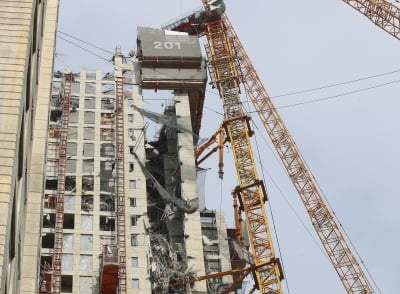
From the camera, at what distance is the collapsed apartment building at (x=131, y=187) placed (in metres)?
78.5

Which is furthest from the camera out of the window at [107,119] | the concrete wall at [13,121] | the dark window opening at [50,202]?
the window at [107,119]

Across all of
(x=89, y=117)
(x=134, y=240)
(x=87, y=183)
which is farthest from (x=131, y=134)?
(x=134, y=240)

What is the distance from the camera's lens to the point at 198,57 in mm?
100500

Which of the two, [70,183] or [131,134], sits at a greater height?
[131,134]

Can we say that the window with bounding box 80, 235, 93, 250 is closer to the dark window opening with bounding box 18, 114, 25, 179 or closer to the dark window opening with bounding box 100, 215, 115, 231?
the dark window opening with bounding box 100, 215, 115, 231

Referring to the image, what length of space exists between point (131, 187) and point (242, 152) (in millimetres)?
14448

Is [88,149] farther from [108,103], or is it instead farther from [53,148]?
[108,103]

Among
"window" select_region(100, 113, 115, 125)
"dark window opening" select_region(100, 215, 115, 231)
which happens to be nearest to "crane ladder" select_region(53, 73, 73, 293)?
"window" select_region(100, 113, 115, 125)

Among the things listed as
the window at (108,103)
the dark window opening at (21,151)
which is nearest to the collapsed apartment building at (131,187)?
the window at (108,103)

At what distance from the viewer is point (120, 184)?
85.4 m

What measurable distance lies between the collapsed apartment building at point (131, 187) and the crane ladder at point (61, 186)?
11cm

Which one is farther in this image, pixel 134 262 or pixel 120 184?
pixel 120 184

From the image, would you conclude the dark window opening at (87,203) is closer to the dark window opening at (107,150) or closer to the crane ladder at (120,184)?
the crane ladder at (120,184)

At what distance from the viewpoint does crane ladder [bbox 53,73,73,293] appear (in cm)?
7544
